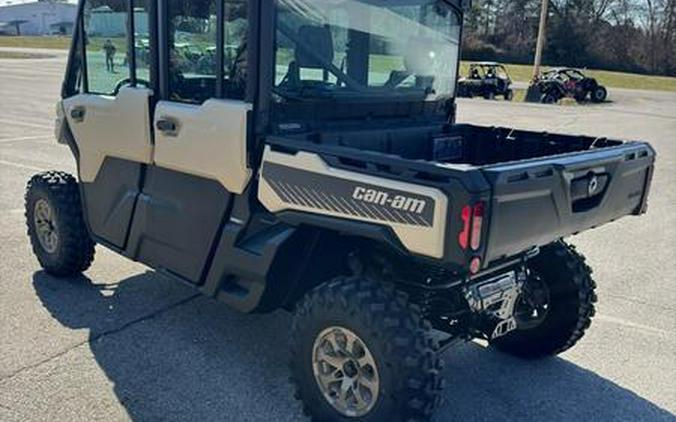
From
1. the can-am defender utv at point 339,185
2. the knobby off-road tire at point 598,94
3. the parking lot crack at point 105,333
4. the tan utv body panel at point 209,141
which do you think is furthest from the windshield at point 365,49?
the knobby off-road tire at point 598,94

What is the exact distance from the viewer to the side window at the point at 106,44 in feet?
13.3

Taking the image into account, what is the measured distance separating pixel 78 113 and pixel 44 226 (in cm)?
113

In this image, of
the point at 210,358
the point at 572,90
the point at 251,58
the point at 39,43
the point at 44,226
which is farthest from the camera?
the point at 39,43

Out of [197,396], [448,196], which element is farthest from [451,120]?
[197,396]

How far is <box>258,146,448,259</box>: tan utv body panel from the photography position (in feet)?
8.33

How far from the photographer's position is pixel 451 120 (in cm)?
449

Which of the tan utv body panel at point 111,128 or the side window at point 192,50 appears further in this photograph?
the tan utv body panel at point 111,128

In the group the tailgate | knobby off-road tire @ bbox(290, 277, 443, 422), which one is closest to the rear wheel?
the tailgate

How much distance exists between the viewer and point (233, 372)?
12.0ft

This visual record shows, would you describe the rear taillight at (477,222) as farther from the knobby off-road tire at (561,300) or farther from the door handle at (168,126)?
the door handle at (168,126)

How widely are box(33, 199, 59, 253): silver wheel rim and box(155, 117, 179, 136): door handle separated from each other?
5.65 feet

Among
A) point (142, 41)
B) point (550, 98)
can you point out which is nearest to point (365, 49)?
point (142, 41)

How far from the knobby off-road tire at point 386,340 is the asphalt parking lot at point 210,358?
559 millimetres

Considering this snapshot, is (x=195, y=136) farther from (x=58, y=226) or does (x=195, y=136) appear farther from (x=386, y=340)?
(x=58, y=226)
